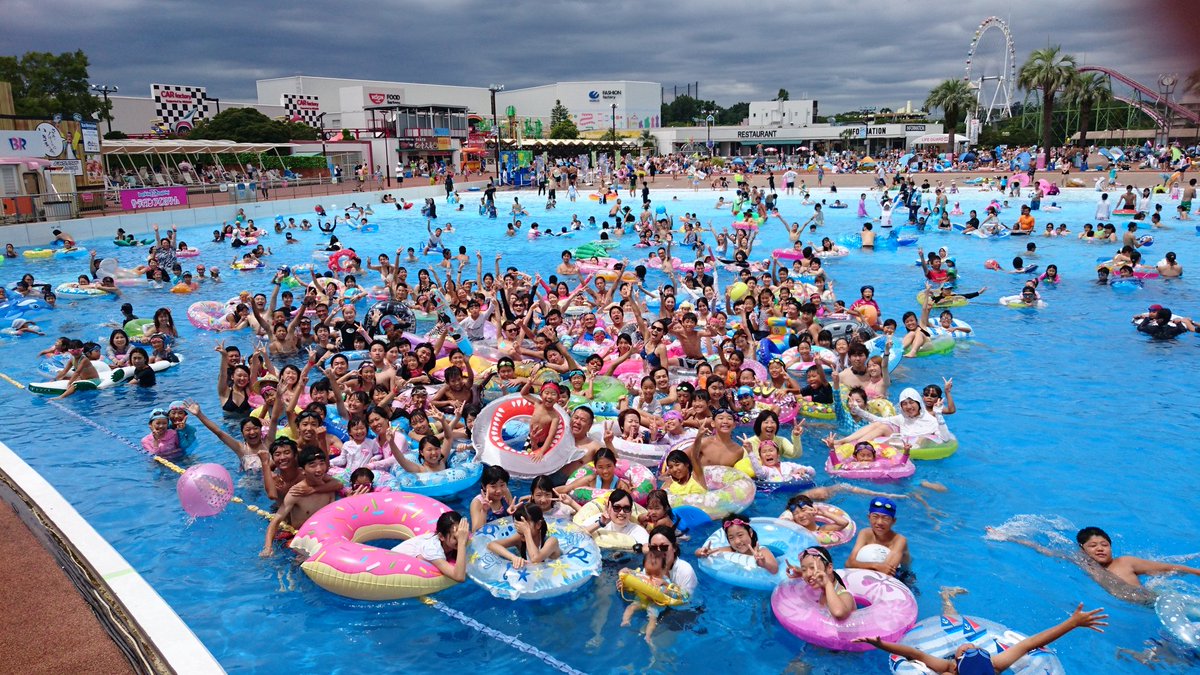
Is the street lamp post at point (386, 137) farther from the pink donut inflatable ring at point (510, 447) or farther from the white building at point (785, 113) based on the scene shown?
the pink donut inflatable ring at point (510, 447)

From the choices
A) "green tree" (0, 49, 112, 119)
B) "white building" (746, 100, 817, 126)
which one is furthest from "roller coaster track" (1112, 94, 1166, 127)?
Answer: "white building" (746, 100, 817, 126)

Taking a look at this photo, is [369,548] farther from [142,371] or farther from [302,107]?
[302,107]

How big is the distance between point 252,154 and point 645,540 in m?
45.2

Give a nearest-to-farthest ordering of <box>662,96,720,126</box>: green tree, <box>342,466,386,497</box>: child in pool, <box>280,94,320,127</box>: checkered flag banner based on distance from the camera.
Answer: <box>342,466,386,497</box>: child in pool
<box>280,94,320,127</box>: checkered flag banner
<box>662,96,720,126</box>: green tree

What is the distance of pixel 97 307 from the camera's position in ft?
53.9

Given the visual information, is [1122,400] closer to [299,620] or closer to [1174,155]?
[299,620]

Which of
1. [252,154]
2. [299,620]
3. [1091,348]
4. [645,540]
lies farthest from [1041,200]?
[252,154]

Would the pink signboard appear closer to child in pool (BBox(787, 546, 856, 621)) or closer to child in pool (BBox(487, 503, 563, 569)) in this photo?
child in pool (BBox(487, 503, 563, 569))

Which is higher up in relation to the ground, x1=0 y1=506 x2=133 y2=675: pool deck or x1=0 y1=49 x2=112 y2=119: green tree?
x1=0 y1=49 x2=112 y2=119: green tree

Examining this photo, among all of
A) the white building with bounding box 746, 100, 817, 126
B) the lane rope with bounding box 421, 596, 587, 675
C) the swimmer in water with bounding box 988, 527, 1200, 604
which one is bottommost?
the lane rope with bounding box 421, 596, 587, 675

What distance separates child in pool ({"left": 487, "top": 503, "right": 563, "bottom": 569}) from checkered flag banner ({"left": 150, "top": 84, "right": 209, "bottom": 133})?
61.9m

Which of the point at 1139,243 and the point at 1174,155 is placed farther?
the point at 1174,155

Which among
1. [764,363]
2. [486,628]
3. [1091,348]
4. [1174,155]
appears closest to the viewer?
[486,628]

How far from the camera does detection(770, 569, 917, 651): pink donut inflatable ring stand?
4922mm
